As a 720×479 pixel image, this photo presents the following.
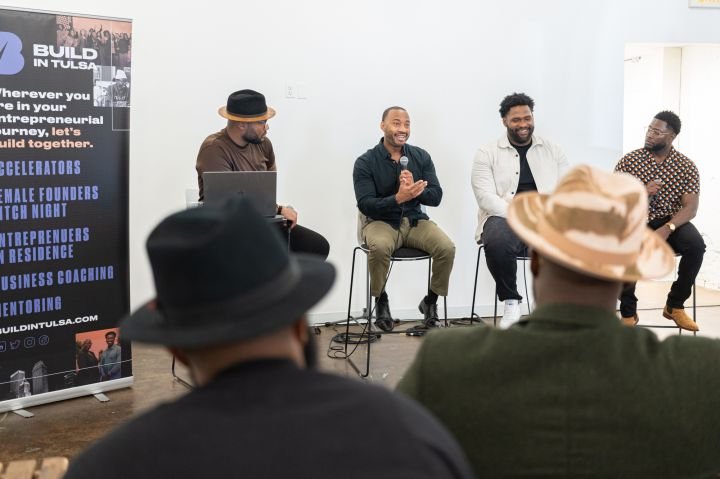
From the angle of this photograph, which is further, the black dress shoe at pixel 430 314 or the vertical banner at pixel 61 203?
the black dress shoe at pixel 430 314

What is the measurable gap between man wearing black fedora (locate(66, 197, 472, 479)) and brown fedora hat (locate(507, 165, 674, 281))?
51 centimetres

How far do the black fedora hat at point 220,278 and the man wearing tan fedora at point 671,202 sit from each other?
459cm

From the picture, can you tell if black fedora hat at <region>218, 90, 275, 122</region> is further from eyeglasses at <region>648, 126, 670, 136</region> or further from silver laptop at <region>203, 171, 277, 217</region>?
eyeglasses at <region>648, 126, 670, 136</region>

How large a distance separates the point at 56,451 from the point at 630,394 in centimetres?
264

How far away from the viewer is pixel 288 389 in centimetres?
99

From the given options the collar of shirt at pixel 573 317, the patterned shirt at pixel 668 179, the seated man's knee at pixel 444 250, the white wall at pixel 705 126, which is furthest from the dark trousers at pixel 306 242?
the white wall at pixel 705 126

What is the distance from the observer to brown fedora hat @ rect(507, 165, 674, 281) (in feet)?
4.76

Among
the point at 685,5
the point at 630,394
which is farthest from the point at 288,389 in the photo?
the point at 685,5

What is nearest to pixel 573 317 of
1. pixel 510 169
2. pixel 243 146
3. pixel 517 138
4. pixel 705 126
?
pixel 243 146

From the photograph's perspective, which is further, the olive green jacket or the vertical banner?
the vertical banner

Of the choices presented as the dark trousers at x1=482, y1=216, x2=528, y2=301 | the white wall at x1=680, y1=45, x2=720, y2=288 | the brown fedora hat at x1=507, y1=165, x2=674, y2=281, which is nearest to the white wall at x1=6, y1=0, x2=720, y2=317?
the white wall at x1=680, y1=45, x2=720, y2=288

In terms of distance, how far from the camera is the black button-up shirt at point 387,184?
200 inches

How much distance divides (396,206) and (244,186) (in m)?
1.22

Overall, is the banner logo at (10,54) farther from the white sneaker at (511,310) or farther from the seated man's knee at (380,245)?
the white sneaker at (511,310)
